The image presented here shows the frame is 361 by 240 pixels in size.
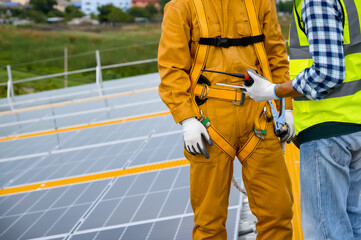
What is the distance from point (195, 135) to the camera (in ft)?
7.55

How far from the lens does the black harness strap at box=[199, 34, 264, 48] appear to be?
2350 mm

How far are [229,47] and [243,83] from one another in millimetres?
263

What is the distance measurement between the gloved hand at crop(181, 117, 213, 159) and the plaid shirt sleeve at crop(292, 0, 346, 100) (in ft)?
2.38

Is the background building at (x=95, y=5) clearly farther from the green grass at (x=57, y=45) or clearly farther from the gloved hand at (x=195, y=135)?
the gloved hand at (x=195, y=135)

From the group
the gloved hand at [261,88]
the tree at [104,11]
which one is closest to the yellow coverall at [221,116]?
the gloved hand at [261,88]

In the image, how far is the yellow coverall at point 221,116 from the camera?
2.35m

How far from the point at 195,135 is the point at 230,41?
0.55 meters

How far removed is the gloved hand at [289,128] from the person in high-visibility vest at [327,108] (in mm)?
500

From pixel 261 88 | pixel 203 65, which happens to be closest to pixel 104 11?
pixel 203 65

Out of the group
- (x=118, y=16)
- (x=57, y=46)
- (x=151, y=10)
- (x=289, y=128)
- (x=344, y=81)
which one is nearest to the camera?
(x=344, y=81)

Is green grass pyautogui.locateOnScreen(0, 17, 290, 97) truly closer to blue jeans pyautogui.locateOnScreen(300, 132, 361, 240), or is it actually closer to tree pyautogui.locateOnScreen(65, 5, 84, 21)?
tree pyautogui.locateOnScreen(65, 5, 84, 21)

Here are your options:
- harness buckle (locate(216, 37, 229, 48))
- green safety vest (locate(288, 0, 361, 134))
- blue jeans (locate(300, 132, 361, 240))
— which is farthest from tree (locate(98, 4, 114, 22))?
blue jeans (locate(300, 132, 361, 240))

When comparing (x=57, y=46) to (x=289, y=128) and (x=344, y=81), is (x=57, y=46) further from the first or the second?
(x=344, y=81)

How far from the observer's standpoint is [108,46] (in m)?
31.2
